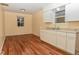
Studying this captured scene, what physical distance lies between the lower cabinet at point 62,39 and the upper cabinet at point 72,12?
424 millimetres

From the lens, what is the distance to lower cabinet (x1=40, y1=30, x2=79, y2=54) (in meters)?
2.00

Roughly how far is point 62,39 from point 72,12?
2.41 feet

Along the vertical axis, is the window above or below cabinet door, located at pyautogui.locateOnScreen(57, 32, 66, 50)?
above

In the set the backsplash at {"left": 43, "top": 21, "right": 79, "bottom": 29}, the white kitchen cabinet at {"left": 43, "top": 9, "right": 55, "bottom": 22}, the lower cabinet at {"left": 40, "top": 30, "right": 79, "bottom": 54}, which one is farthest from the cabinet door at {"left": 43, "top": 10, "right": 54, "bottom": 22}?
the lower cabinet at {"left": 40, "top": 30, "right": 79, "bottom": 54}

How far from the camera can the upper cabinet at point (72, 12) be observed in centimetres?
214

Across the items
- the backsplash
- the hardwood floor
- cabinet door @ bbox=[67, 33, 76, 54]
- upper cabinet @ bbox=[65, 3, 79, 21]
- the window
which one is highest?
upper cabinet @ bbox=[65, 3, 79, 21]

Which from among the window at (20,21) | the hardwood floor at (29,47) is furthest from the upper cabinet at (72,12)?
the window at (20,21)

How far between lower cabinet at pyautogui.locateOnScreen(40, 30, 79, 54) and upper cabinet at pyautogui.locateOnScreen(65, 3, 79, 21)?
42 centimetres

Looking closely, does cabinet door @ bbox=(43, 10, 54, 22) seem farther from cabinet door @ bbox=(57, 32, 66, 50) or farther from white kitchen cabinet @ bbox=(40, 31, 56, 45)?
cabinet door @ bbox=(57, 32, 66, 50)

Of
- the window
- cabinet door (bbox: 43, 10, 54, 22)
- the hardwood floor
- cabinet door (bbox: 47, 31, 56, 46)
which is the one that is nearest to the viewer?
the hardwood floor

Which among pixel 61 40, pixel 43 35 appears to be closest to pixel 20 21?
pixel 43 35

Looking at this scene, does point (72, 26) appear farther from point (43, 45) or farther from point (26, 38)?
point (26, 38)

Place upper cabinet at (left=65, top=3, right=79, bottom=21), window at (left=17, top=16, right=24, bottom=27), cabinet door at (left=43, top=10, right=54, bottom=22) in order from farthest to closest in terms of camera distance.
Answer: window at (left=17, top=16, right=24, bottom=27) → cabinet door at (left=43, top=10, right=54, bottom=22) → upper cabinet at (left=65, top=3, right=79, bottom=21)

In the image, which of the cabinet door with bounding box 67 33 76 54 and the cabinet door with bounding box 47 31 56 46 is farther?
the cabinet door with bounding box 47 31 56 46
